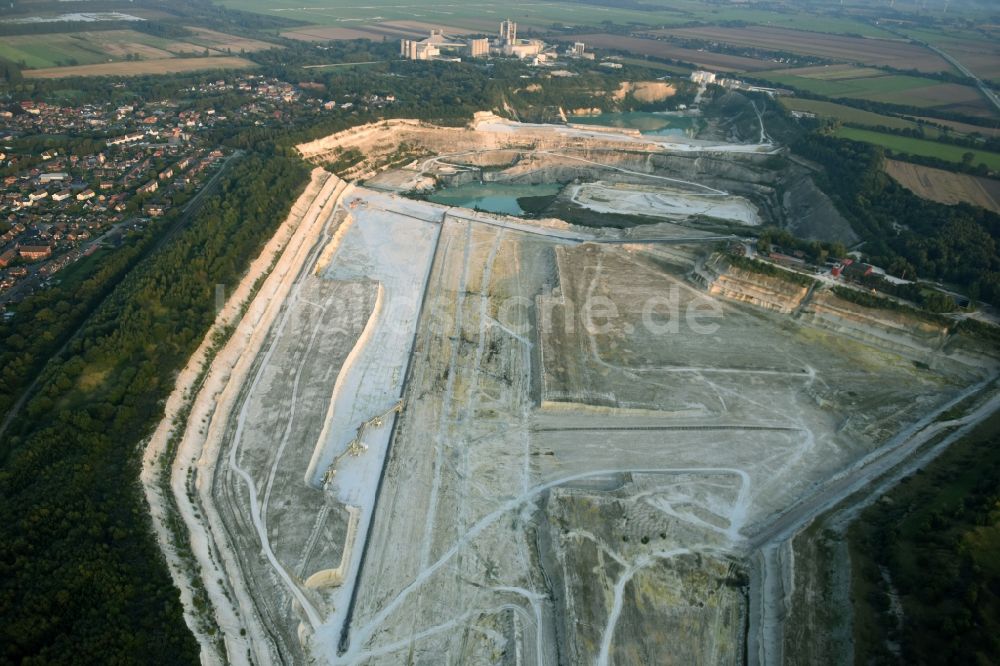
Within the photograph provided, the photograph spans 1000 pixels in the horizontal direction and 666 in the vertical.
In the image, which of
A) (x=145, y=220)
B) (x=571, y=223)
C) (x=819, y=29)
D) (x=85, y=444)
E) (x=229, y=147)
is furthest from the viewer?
(x=819, y=29)

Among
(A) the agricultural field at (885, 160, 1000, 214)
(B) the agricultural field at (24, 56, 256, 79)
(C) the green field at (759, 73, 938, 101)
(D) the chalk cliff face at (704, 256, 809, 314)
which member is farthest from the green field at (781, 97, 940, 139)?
(B) the agricultural field at (24, 56, 256, 79)

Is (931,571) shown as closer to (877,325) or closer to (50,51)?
(877,325)

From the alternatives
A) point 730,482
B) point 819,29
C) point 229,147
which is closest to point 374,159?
point 229,147

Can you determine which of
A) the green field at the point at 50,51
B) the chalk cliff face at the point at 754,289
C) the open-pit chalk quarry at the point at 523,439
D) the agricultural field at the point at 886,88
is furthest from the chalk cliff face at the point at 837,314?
the green field at the point at 50,51

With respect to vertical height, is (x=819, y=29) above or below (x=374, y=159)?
above

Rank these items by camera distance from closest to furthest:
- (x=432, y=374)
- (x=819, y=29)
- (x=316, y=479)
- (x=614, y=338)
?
(x=316, y=479), (x=432, y=374), (x=614, y=338), (x=819, y=29)

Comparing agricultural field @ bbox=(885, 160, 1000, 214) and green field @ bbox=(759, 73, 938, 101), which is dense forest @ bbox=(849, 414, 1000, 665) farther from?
green field @ bbox=(759, 73, 938, 101)

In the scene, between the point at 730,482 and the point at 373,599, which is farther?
the point at 730,482

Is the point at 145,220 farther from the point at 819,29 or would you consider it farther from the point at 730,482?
the point at 819,29
